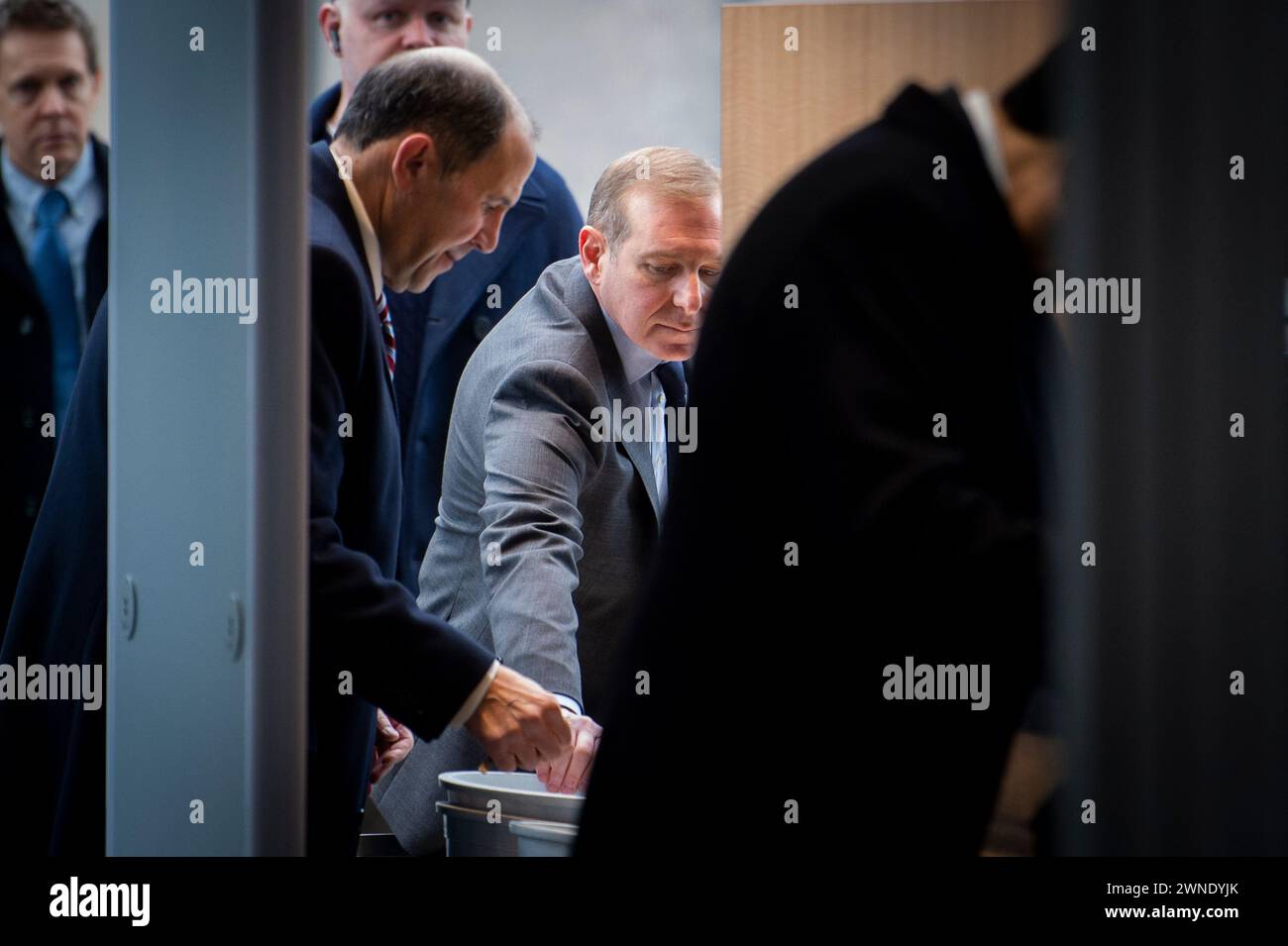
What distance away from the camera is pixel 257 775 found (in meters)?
1.72

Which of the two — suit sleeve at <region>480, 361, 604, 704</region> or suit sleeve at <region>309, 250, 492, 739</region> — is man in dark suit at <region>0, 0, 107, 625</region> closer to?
suit sleeve at <region>309, 250, 492, 739</region>

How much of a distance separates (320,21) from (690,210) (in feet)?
1.85

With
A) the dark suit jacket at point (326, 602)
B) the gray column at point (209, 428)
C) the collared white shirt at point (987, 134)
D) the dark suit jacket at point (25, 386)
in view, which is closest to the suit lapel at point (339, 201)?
the dark suit jacket at point (326, 602)

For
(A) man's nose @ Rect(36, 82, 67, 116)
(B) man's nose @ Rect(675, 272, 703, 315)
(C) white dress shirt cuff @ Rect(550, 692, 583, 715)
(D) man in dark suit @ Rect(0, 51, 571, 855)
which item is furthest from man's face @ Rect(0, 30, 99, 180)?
(C) white dress shirt cuff @ Rect(550, 692, 583, 715)

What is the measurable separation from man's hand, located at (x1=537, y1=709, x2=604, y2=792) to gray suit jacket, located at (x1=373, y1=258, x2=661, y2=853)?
0.21 feet

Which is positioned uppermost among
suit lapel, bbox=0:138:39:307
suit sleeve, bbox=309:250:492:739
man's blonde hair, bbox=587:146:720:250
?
man's blonde hair, bbox=587:146:720:250

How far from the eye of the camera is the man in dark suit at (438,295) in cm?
207

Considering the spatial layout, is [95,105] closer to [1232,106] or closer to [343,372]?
[343,372]

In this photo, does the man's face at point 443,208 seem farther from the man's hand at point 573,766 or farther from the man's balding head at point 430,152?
the man's hand at point 573,766

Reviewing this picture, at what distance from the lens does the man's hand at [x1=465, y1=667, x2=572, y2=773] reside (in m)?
1.82

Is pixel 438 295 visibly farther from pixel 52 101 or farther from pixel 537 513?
pixel 52 101

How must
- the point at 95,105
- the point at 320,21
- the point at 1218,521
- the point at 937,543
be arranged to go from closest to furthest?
the point at 937,543, the point at 1218,521, the point at 95,105, the point at 320,21

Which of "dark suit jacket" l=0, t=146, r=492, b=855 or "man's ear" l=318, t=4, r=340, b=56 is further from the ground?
"man's ear" l=318, t=4, r=340, b=56

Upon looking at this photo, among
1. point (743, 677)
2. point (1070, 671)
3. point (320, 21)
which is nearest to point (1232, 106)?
point (1070, 671)
